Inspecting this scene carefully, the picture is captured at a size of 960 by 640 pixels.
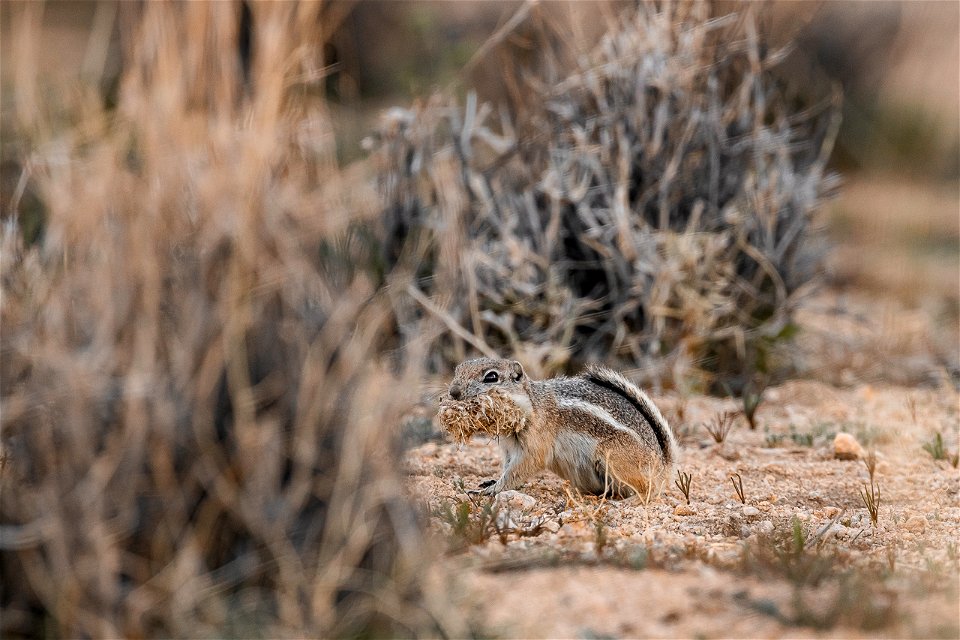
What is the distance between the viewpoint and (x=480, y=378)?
4.67m

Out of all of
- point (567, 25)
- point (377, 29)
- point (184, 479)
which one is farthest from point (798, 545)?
point (377, 29)

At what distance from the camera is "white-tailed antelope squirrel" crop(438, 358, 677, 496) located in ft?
15.2

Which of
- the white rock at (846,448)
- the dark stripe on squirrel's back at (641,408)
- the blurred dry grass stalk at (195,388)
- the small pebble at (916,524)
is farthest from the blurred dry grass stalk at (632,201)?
the blurred dry grass stalk at (195,388)

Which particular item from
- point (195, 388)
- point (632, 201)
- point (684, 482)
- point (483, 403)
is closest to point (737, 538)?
point (684, 482)

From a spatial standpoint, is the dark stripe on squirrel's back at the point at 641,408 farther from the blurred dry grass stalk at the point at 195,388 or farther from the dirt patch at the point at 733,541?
the blurred dry grass stalk at the point at 195,388

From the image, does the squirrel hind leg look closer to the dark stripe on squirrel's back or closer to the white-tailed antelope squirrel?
the white-tailed antelope squirrel

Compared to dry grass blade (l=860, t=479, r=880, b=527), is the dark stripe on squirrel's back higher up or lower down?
higher up

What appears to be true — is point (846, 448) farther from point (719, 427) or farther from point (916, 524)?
point (916, 524)

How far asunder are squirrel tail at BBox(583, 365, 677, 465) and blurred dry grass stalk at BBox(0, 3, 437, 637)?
6.94 ft

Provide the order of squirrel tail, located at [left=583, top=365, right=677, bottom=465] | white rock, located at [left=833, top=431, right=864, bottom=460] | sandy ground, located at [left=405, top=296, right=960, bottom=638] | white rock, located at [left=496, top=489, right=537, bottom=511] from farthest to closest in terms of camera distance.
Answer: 1. white rock, located at [left=833, top=431, right=864, bottom=460]
2. squirrel tail, located at [left=583, top=365, right=677, bottom=465]
3. white rock, located at [left=496, top=489, right=537, bottom=511]
4. sandy ground, located at [left=405, top=296, right=960, bottom=638]

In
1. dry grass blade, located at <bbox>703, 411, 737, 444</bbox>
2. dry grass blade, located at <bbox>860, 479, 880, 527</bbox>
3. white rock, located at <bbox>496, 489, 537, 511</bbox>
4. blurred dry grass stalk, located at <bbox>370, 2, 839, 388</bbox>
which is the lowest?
dry grass blade, located at <bbox>860, 479, 880, 527</bbox>

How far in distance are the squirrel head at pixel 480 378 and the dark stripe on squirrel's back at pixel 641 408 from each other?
1.73 ft

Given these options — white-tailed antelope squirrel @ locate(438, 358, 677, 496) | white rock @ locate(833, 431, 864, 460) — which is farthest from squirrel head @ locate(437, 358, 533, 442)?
white rock @ locate(833, 431, 864, 460)

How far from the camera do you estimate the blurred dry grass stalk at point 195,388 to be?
9.07ft
